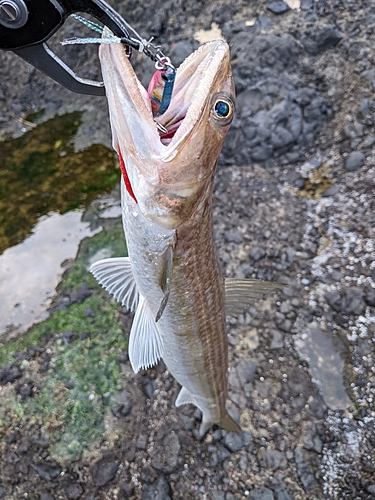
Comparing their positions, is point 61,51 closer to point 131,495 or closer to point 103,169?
point 103,169

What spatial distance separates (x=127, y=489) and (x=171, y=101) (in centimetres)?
265

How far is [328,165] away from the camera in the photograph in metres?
3.93

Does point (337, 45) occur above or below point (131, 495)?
above

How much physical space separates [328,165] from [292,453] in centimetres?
272

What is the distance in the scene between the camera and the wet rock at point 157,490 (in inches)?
107

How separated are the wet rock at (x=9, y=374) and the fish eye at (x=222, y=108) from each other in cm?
261

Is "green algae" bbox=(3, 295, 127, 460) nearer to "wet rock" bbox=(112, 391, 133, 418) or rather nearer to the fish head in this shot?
"wet rock" bbox=(112, 391, 133, 418)

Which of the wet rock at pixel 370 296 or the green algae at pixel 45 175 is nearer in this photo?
the wet rock at pixel 370 296

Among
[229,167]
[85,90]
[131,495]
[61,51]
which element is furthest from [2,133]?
[131,495]

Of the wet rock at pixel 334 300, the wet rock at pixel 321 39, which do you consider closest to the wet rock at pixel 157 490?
the wet rock at pixel 334 300

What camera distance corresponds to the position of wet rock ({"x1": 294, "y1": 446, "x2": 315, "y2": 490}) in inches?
108

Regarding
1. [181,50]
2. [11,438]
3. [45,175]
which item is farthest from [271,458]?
[181,50]

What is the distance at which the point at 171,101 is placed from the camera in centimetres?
154

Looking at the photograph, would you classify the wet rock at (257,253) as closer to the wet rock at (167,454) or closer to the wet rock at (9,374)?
the wet rock at (167,454)
